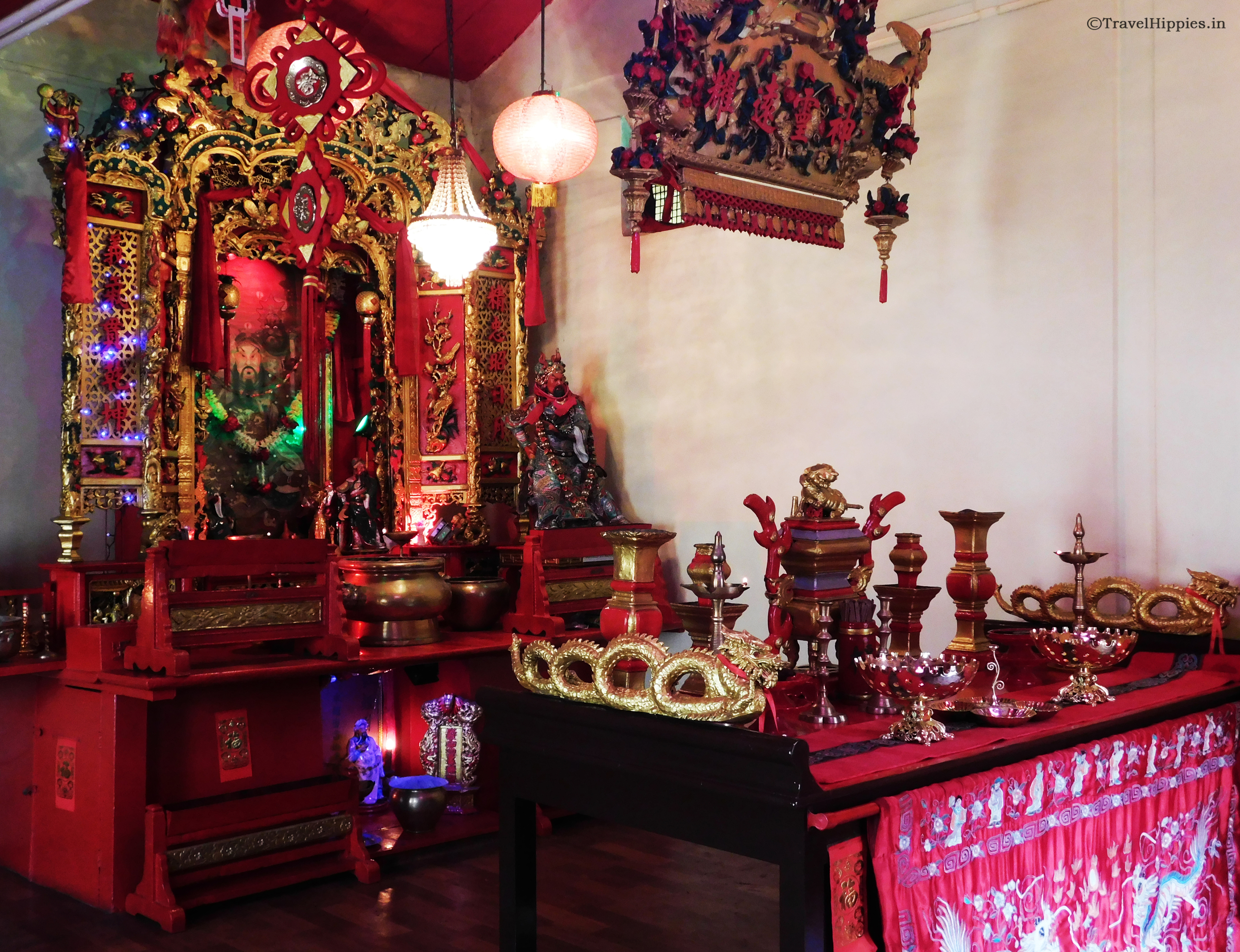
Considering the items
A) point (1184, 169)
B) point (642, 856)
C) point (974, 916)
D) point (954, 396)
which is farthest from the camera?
point (954, 396)

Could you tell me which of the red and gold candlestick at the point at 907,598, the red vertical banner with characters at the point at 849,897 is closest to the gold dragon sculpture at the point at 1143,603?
the red and gold candlestick at the point at 907,598

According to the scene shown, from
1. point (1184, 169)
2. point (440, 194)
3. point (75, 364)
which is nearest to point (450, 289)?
point (440, 194)

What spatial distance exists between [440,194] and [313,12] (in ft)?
2.51

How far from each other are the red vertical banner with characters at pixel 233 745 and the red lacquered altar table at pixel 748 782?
1.75m

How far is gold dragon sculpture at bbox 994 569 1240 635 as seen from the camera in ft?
11.4

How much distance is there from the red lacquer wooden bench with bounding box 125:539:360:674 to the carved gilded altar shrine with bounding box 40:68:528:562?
578 mm

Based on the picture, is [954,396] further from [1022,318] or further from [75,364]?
[75,364]

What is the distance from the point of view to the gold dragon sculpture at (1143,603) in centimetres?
349

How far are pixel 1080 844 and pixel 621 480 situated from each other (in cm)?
340

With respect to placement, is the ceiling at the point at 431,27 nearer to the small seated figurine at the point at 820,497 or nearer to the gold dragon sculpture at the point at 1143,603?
the small seated figurine at the point at 820,497

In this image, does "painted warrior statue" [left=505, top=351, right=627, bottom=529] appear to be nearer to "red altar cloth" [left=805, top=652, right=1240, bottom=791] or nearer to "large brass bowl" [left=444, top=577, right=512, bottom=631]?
"large brass bowl" [left=444, top=577, right=512, bottom=631]

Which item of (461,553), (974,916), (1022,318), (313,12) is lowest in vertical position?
(974,916)

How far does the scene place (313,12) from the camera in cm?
395

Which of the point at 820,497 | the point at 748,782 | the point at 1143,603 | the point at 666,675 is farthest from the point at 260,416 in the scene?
the point at 748,782
